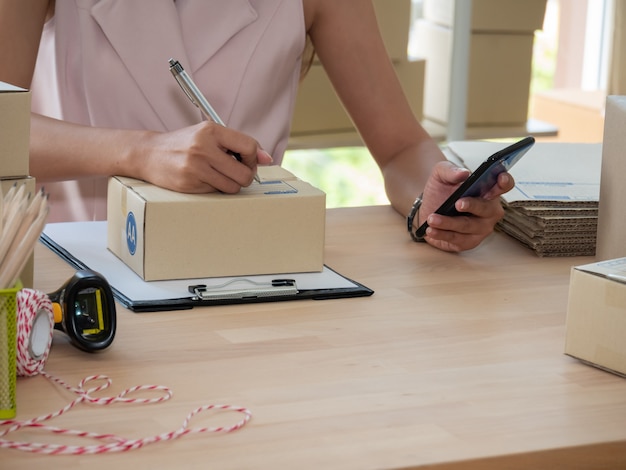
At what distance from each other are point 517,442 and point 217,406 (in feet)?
0.70

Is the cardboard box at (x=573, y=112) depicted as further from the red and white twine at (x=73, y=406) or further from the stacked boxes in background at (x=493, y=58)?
the red and white twine at (x=73, y=406)

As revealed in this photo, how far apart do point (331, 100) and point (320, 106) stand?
0.03 meters

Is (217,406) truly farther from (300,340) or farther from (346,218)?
(346,218)

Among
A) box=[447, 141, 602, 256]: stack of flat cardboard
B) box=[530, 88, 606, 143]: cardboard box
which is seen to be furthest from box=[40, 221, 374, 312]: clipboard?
box=[530, 88, 606, 143]: cardboard box

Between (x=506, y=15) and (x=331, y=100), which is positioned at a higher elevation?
(x=506, y=15)

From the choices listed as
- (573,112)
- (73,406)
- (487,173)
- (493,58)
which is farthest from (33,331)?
(573,112)

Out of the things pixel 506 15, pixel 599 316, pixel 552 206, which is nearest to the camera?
pixel 599 316

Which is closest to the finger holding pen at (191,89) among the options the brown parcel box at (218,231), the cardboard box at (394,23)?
the brown parcel box at (218,231)

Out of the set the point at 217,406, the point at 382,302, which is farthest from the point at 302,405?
the point at 382,302

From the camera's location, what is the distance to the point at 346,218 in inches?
51.1

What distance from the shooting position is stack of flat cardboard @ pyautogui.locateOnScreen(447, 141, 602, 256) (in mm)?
1159

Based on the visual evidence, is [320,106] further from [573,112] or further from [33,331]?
[33,331]

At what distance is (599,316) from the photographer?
2.67 feet

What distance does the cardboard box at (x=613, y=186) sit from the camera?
1.03 metres
